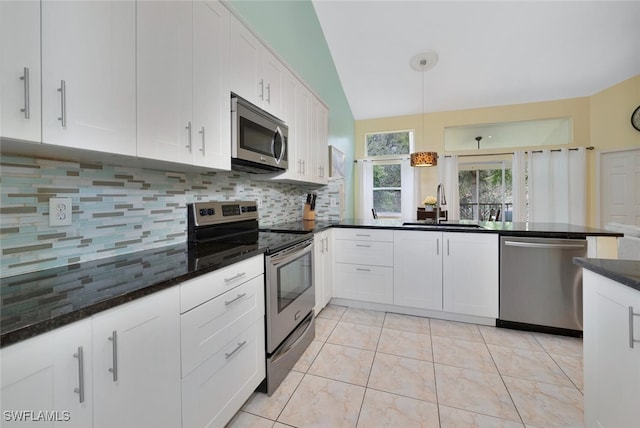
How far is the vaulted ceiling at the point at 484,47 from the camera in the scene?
10.4ft

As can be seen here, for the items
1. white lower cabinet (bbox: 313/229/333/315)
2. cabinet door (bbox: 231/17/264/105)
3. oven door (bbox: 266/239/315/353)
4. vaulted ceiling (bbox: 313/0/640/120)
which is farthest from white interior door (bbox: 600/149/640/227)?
cabinet door (bbox: 231/17/264/105)

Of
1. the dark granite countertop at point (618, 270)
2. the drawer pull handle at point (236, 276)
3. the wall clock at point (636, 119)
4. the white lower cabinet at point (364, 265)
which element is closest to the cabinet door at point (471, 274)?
the white lower cabinet at point (364, 265)

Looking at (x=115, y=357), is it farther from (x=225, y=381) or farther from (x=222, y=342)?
(x=225, y=381)

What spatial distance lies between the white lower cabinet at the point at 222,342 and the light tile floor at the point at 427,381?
0.80ft

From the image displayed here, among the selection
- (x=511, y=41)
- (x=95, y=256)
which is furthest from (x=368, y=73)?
(x=95, y=256)

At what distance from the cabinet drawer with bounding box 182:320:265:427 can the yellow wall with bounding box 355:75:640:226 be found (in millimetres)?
4567

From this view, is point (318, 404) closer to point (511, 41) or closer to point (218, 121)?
point (218, 121)

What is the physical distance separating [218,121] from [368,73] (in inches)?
142

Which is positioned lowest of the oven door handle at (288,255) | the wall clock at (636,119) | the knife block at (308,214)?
the oven door handle at (288,255)

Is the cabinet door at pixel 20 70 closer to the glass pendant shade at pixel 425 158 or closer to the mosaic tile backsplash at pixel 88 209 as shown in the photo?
the mosaic tile backsplash at pixel 88 209

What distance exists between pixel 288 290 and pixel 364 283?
1225mm

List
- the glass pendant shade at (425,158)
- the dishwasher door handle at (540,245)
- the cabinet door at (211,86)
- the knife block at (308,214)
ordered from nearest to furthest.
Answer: the cabinet door at (211,86)
the dishwasher door handle at (540,245)
the knife block at (308,214)
the glass pendant shade at (425,158)

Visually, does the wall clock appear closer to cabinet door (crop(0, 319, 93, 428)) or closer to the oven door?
the oven door

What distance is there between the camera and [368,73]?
435 cm
